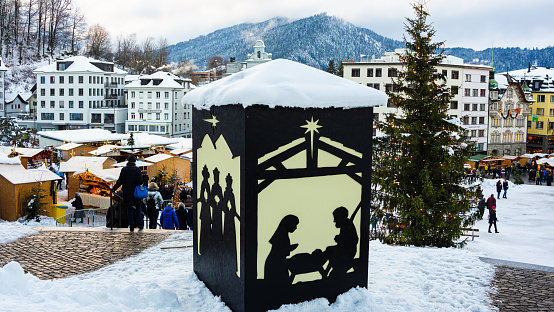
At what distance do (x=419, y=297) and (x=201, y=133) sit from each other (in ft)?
11.8

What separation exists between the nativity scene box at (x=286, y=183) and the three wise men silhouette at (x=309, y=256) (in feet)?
0.04

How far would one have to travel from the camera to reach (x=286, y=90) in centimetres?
575

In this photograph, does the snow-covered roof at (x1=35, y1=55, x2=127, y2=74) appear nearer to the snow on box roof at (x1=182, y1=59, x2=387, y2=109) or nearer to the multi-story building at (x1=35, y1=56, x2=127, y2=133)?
the multi-story building at (x1=35, y1=56, x2=127, y2=133)

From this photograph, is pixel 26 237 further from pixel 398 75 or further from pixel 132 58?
pixel 132 58

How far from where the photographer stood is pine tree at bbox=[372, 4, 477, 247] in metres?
13.8

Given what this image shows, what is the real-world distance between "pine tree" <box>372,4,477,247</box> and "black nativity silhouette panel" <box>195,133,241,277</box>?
7.39 metres

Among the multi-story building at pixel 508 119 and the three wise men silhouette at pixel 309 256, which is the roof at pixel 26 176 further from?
the multi-story building at pixel 508 119

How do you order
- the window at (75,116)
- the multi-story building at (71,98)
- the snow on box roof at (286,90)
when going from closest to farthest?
the snow on box roof at (286,90)
the multi-story building at (71,98)
the window at (75,116)

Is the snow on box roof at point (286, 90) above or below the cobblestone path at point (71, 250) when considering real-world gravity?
above

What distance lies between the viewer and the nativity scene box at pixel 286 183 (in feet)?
18.8

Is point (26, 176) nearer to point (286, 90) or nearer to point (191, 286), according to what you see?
point (191, 286)

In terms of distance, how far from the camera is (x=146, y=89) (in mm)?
70375

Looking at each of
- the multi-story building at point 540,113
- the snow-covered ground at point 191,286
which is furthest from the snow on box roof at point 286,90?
the multi-story building at point 540,113

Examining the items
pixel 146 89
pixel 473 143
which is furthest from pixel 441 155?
pixel 146 89
